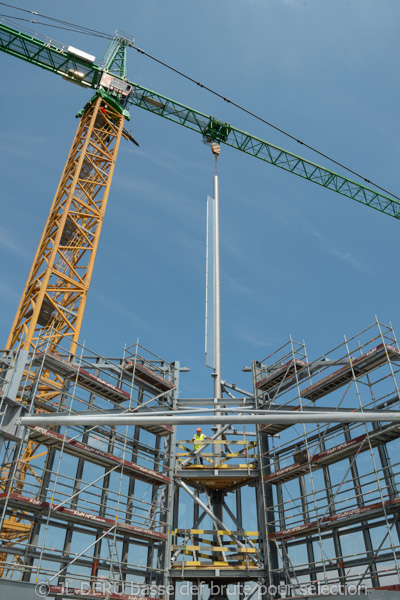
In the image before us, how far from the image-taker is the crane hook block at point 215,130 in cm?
5503

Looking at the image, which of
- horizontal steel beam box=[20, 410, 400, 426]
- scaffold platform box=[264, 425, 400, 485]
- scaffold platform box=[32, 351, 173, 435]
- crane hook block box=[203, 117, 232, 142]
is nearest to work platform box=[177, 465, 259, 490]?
scaffold platform box=[264, 425, 400, 485]

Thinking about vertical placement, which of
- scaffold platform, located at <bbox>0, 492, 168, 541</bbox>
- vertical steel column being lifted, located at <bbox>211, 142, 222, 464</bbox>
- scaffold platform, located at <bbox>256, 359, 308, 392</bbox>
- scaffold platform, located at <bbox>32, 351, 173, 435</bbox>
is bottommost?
scaffold platform, located at <bbox>0, 492, 168, 541</bbox>

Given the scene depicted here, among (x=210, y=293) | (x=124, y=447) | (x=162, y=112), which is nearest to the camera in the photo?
(x=124, y=447)

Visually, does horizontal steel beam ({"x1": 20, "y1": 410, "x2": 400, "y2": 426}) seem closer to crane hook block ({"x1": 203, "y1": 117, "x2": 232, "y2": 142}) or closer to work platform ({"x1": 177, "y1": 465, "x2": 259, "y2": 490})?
work platform ({"x1": 177, "y1": 465, "x2": 259, "y2": 490})

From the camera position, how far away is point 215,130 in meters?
55.1

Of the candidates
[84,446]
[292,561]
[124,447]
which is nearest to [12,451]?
[84,446]

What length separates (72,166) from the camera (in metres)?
40.2

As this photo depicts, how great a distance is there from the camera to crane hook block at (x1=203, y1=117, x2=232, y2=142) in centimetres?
5503

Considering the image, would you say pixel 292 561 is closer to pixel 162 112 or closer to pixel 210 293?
pixel 210 293

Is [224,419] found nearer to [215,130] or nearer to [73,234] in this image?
[73,234]

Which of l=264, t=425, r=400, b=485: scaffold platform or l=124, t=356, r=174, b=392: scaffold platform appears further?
l=124, t=356, r=174, b=392: scaffold platform

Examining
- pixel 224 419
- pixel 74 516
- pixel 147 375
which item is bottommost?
pixel 224 419

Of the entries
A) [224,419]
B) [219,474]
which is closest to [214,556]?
[219,474]

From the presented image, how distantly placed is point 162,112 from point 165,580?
150 ft
